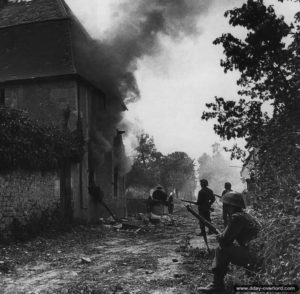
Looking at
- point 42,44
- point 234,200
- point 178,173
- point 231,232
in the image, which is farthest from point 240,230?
point 178,173

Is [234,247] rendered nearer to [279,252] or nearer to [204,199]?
[279,252]

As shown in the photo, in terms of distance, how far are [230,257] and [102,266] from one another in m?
3.55

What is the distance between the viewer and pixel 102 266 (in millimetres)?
8242

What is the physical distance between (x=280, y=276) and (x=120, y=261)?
15.1 feet

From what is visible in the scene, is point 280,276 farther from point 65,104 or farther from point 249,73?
point 65,104

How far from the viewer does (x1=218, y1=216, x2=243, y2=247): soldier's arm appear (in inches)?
215

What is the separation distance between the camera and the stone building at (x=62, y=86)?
59.6ft

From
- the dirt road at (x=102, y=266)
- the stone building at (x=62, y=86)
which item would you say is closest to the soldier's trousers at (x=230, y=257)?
→ the dirt road at (x=102, y=266)

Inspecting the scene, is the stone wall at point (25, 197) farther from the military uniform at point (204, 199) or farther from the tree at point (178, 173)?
the tree at point (178, 173)

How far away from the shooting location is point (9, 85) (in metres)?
19.1

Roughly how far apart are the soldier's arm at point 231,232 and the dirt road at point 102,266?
93 cm

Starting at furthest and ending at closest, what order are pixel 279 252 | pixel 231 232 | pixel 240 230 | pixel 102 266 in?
pixel 102 266
pixel 240 230
pixel 231 232
pixel 279 252

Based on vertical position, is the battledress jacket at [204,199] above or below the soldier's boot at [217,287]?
above

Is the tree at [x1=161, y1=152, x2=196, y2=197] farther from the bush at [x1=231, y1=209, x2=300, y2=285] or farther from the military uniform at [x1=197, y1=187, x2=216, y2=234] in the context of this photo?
the bush at [x1=231, y1=209, x2=300, y2=285]
